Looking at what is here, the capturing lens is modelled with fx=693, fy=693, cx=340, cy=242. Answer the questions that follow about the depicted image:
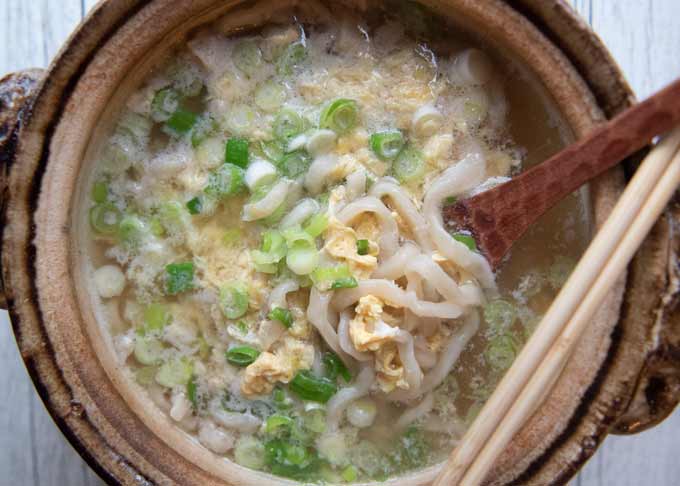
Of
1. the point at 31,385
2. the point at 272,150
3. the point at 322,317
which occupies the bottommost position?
the point at 31,385

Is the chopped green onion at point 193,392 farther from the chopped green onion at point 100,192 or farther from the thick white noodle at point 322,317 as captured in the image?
the chopped green onion at point 100,192

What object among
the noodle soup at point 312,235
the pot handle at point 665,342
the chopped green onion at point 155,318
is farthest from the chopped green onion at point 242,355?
the pot handle at point 665,342

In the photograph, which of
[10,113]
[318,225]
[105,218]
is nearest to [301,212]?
[318,225]

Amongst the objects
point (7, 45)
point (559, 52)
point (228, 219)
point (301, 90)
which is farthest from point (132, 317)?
point (559, 52)

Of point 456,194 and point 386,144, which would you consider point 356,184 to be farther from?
point 456,194

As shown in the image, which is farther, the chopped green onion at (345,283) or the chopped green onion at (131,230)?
the chopped green onion at (131,230)

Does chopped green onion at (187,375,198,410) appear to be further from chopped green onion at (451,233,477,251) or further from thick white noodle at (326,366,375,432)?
chopped green onion at (451,233,477,251)

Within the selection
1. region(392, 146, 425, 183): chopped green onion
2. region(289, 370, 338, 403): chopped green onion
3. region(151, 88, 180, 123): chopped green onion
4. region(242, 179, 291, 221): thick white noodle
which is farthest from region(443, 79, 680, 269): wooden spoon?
region(151, 88, 180, 123): chopped green onion

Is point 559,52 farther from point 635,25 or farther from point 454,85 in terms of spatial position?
point 635,25
